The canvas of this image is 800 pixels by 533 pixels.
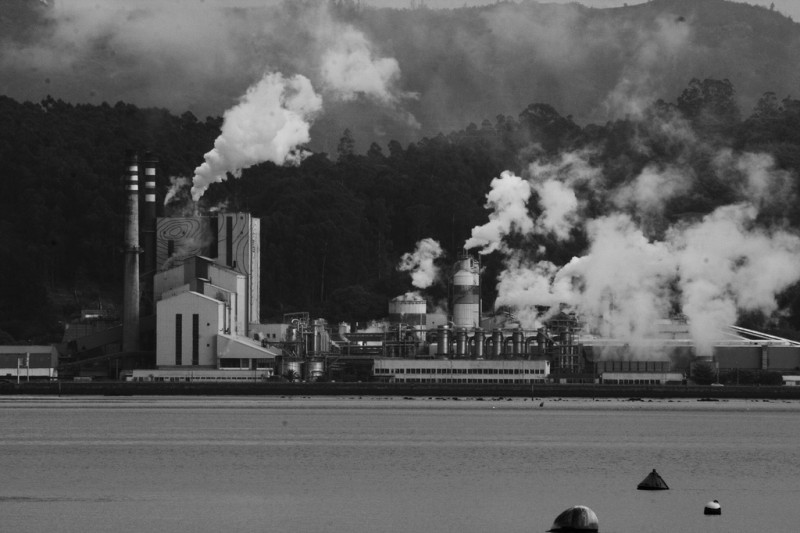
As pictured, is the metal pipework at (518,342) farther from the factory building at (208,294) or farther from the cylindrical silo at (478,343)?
the factory building at (208,294)

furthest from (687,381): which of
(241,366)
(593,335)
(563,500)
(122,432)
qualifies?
(563,500)

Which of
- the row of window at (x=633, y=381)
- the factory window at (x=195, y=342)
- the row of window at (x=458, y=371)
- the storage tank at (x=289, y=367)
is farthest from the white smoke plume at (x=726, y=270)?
the factory window at (x=195, y=342)

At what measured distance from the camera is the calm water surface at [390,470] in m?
52.5

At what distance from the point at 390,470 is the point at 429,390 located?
78154 millimetres

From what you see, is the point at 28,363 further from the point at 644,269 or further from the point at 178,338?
the point at 644,269

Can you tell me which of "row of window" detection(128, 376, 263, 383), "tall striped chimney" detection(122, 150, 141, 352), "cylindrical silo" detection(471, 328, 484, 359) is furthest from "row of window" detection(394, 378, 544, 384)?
"tall striped chimney" detection(122, 150, 141, 352)

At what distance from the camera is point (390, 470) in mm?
69188

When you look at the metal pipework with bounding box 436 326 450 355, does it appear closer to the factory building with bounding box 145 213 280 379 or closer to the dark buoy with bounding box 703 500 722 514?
the factory building with bounding box 145 213 280 379

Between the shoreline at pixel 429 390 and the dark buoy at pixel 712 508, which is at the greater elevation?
the shoreline at pixel 429 390

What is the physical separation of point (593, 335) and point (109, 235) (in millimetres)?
62747

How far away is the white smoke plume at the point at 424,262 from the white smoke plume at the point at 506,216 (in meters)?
14.6

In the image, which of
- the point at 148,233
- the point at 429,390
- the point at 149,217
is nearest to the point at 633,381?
the point at 429,390

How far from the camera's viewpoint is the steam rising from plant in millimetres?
147750

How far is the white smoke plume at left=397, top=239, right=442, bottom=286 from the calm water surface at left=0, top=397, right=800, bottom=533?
220ft
